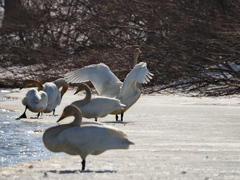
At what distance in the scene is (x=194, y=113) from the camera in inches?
435

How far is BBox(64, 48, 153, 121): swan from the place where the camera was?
998 centimetres

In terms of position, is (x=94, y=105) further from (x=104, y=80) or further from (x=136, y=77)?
(x=104, y=80)

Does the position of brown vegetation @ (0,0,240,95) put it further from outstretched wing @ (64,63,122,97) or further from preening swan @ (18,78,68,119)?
preening swan @ (18,78,68,119)

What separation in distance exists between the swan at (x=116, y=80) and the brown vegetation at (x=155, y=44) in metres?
2.97

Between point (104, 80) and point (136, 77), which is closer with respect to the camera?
point (136, 77)

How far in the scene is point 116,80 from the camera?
35.7 ft

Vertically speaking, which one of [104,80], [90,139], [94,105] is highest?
[104,80]

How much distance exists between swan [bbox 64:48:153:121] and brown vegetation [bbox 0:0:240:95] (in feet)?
9.75

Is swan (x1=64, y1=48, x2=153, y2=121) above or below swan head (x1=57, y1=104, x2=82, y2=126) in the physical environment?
above

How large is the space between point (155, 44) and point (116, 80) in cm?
554

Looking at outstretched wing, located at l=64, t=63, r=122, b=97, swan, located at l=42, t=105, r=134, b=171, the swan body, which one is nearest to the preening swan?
the swan body

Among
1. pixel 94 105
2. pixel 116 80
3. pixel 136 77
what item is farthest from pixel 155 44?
pixel 94 105

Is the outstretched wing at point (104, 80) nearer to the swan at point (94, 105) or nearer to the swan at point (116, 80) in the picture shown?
the swan at point (116, 80)

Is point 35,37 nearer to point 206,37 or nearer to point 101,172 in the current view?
point 206,37
